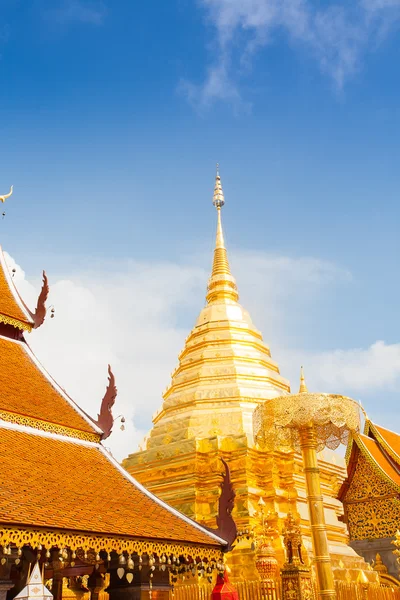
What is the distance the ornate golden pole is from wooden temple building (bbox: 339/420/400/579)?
2.80 m

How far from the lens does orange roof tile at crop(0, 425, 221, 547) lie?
645cm

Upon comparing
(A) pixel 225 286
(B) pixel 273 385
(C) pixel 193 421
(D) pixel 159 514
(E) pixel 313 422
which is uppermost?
(A) pixel 225 286

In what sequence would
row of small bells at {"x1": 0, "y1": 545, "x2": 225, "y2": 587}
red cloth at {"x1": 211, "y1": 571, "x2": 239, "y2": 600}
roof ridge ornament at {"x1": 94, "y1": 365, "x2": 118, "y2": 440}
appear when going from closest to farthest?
1. row of small bells at {"x1": 0, "y1": 545, "x2": 225, "y2": 587}
2. red cloth at {"x1": 211, "y1": 571, "x2": 239, "y2": 600}
3. roof ridge ornament at {"x1": 94, "y1": 365, "x2": 118, "y2": 440}

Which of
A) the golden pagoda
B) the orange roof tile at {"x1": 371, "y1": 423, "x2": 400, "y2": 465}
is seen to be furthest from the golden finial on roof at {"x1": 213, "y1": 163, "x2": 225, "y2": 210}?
the orange roof tile at {"x1": 371, "y1": 423, "x2": 400, "y2": 465}

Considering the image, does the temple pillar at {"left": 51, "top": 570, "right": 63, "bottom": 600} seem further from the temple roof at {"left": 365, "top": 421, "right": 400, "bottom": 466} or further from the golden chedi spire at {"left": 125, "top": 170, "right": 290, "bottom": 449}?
the golden chedi spire at {"left": 125, "top": 170, "right": 290, "bottom": 449}

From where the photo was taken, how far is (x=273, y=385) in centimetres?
2258

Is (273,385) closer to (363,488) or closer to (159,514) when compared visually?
(363,488)

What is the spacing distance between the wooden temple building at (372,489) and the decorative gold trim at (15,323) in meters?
8.58

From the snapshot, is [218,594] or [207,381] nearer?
[218,594]

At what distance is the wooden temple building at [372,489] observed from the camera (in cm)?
1434

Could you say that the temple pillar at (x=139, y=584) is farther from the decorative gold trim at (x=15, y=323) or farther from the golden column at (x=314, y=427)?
the decorative gold trim at (x=15, y=323)

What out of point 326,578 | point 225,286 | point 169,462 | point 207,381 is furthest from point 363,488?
point 225,286

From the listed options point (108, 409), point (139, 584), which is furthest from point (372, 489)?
point (139, 584)

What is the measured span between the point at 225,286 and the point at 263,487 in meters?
10.2
